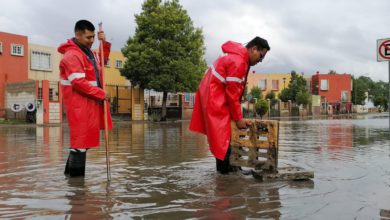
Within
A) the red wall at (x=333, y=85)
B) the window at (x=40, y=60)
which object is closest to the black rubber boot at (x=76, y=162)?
the window at (x=40, y=60)

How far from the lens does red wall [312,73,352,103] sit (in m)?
82.8

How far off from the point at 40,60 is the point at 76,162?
3485 centimetres

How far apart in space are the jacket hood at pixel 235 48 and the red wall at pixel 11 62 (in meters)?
30.8

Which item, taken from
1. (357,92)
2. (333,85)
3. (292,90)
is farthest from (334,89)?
(292,90)

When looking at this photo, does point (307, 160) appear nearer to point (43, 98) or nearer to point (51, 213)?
point (51, 213)

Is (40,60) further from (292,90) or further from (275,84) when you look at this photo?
(275,84)

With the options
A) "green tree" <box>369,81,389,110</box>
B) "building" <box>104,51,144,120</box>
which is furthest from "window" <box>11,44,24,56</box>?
"green tree" <box>369,81,389,110</box>

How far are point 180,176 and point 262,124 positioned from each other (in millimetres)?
1192

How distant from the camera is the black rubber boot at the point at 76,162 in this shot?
5105 mm

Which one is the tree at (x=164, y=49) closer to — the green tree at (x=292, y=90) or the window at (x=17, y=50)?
the window at (x=17, y=50)

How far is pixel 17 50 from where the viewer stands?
34.8m

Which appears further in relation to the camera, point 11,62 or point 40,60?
point 40,60

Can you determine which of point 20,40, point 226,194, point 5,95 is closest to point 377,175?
point 226,194

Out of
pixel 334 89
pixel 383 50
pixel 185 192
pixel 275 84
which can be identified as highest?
pixel 275 84
